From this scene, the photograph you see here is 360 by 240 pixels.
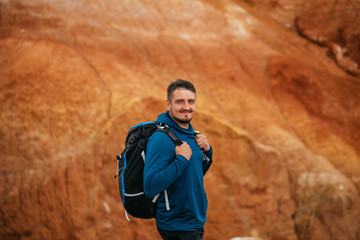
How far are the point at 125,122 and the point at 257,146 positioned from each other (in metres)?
2.29

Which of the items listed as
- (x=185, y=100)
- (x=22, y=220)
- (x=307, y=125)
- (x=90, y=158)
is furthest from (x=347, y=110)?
(x=22, y=220)

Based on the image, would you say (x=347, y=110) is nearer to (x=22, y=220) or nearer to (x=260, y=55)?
(x=260, y=55)

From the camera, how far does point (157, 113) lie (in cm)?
605

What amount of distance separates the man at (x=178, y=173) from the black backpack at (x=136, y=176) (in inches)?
2.3

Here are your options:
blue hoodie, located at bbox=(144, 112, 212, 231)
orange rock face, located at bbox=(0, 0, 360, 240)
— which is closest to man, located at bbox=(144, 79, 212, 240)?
blue hoodie, located at bbox=(144, 112, 212, 231)

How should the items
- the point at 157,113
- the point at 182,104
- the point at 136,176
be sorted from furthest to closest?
1. the point at 157,113
2. the point at 182,104
3. the point at 136,176

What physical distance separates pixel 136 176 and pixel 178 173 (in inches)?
12.1

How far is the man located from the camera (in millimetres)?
2287

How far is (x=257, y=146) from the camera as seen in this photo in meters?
6.29

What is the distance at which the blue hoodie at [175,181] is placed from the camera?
2.27m

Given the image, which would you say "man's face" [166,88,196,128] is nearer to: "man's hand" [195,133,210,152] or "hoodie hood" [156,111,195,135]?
"hoodie hood" [156,111,195,135]

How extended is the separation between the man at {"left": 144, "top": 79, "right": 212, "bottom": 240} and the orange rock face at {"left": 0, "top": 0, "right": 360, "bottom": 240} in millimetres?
3316

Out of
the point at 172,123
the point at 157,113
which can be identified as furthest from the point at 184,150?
the point at 157,113

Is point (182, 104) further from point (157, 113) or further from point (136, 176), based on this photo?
point (157, 113)
